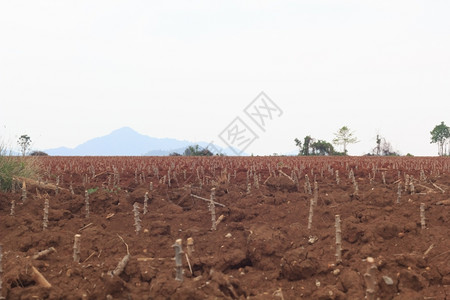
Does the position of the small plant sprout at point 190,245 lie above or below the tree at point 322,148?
below

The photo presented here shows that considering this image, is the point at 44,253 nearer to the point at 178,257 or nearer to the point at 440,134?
the point at 178,257

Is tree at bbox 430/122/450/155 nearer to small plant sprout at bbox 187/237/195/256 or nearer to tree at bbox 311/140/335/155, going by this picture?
tree at bbox 311/140/335/155

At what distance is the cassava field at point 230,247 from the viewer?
3.96 metres

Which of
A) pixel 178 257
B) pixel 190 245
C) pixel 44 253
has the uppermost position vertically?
pixel 178 257

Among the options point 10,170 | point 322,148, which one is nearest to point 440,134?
point 322,148

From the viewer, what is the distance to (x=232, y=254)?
509cm

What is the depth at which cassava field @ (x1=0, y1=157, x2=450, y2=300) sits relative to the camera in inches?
156

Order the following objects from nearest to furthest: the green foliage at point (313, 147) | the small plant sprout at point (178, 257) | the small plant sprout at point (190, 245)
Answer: the small plant sprout at point (178, 257) → the small plant sprout at point (190, 245) → the green foliage at point (313, 147)

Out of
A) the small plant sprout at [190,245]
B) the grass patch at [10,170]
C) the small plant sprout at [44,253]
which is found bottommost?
the small plant sprout at [44,253]

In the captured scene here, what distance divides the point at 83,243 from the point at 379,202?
469 centimetres

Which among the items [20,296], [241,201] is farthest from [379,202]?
[20,296]

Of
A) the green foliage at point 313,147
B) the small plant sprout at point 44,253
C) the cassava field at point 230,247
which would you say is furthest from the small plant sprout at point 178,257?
the green foliage at point 313,147

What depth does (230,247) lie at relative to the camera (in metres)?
5.55

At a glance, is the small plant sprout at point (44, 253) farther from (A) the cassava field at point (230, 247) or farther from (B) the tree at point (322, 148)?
(B) the tree at point (322, 148)
